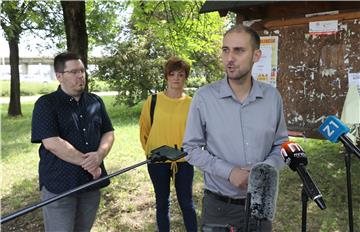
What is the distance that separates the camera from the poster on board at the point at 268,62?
13.0ft

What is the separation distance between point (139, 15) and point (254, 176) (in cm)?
553

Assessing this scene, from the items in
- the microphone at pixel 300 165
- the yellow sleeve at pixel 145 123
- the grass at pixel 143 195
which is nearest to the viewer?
the microphone at pixel 300 165

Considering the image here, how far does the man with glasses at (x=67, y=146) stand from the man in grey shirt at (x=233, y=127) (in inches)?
39.1

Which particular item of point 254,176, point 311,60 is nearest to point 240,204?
point 254,176

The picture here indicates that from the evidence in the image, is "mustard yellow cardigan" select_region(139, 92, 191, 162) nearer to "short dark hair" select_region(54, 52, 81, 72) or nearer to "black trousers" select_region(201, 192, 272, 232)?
"short dark hair" select_region(54, 52, 81, 72)

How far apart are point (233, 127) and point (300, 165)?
62 centimetres

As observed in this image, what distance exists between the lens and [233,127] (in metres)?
2.27

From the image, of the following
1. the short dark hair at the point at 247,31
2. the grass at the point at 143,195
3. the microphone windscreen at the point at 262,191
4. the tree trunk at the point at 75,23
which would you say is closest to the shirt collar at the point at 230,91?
the short dark hair at the point at 247,31

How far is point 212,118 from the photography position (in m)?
2.31

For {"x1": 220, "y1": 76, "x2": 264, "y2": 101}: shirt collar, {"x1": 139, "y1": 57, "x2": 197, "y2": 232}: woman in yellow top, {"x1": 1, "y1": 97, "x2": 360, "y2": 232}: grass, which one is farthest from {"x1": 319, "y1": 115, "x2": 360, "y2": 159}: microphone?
{"x1": 1, "y1": 97, "x2": 360, "y2": 232}: grass

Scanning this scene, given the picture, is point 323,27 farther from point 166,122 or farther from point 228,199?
point 228,199

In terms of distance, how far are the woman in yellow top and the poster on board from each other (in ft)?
2.54

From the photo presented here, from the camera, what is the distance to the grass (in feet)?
16.0

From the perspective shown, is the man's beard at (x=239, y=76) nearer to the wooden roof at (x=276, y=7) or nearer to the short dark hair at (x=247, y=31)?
the short dark hair at (x=247, y=31)
